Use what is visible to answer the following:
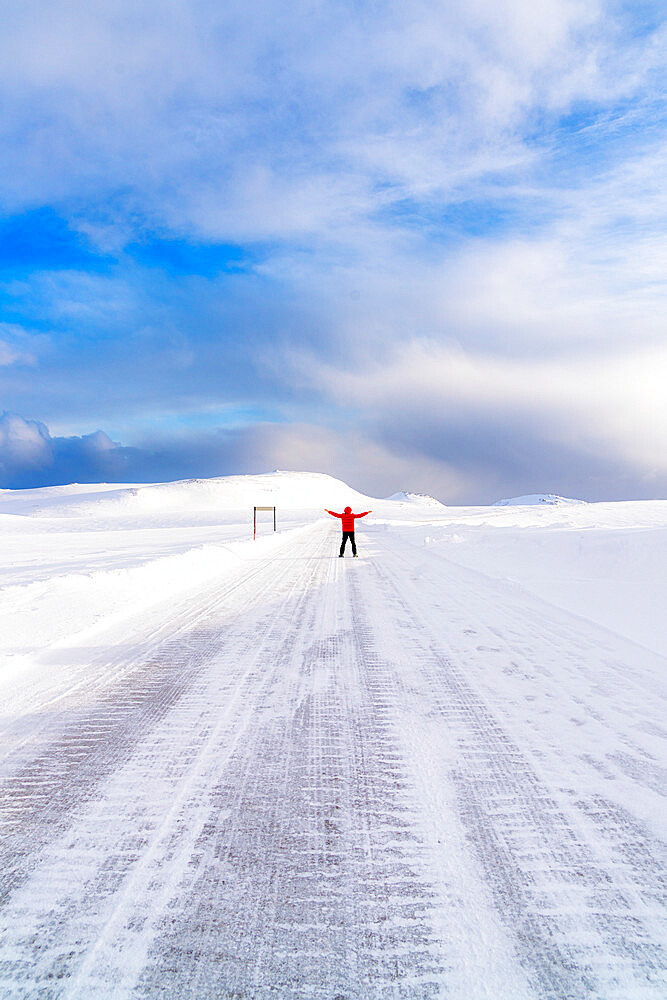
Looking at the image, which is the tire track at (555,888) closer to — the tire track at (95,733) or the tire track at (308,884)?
the tire track at (308,884)

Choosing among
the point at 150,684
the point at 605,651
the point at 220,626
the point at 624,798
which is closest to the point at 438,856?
the point at 624,798

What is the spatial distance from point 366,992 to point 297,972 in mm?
218

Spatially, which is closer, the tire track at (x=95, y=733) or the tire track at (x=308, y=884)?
the tire track at (x=308, y=884)

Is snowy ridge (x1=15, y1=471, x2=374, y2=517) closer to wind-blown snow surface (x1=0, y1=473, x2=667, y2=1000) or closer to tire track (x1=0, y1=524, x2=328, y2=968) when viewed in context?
tire track (x1=0, y1=524, x2=328, y2=968)

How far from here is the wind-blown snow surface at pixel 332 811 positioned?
1762 millimetres

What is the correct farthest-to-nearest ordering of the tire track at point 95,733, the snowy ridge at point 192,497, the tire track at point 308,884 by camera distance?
the snowy ridge at point 192,497 → the tire track at point 95,733 → the tire track at point 308,884

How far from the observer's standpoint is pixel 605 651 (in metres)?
5.56

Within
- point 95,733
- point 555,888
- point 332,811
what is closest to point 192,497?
point 95,733

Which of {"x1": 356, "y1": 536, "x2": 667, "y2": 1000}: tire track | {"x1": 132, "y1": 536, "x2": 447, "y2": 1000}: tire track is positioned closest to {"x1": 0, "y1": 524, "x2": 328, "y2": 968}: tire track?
{"x1": 132, "y1": 536, "x2": 447, "y2": 1000}: tire track

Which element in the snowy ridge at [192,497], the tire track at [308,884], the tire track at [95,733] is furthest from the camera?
the snowy ridge at [192,497]

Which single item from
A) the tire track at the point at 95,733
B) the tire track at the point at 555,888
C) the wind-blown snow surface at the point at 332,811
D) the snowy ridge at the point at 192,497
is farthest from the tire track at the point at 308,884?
the snowy ridge at the point at 192,497

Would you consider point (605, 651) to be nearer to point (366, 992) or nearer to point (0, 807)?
point (366, 992)

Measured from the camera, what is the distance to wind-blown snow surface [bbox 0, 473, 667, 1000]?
176 centimetres

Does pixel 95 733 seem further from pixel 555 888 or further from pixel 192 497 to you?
pixel 192 497
